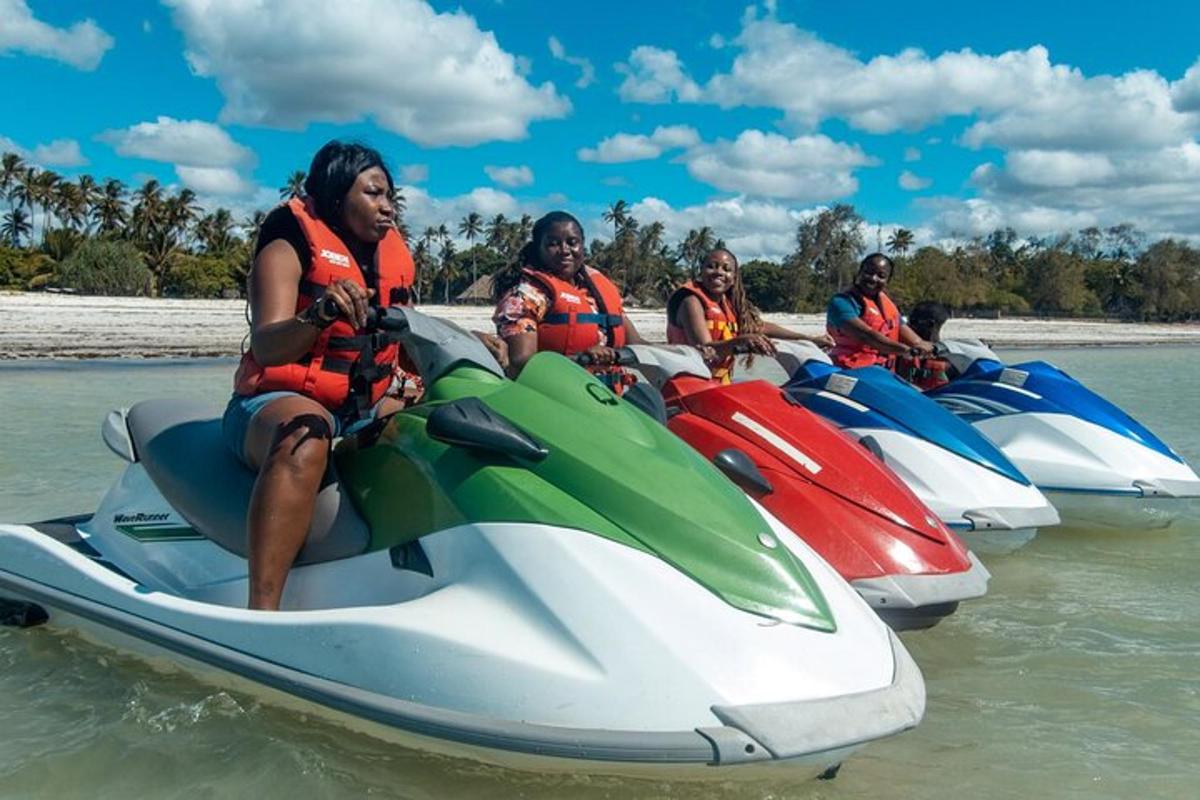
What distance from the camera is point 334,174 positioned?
289 centimetres

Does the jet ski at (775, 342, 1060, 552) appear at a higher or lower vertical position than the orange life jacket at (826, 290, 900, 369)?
lower

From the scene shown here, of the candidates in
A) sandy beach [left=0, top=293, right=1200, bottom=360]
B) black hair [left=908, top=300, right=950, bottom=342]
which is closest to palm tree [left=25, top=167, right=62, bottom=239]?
sandy beach [left=0, top=293, right=1200, bottom=360]

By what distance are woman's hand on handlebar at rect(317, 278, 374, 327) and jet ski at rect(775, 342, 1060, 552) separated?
255 centimetres

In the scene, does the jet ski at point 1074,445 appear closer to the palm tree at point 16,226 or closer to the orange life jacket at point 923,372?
the orange life jacket at point 923,372

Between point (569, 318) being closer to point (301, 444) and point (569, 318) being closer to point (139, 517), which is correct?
point (139, 517)

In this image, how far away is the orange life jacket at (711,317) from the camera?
5.23 m

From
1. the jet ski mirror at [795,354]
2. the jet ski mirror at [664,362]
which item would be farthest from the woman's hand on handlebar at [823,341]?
the jet ski mirror at [664,362]

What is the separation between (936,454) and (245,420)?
305cm

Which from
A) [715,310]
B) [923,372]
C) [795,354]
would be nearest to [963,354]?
[923,372]

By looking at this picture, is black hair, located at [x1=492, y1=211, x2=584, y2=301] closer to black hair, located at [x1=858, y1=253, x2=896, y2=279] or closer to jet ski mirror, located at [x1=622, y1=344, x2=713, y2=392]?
jet ski mirror, located at [x1=622, y1=344, x2=713, y2=392]

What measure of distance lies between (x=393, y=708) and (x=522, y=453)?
616 mm

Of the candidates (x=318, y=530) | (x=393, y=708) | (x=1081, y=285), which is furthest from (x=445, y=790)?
(x=1081, y=285)

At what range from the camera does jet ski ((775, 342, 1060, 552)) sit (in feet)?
14.4

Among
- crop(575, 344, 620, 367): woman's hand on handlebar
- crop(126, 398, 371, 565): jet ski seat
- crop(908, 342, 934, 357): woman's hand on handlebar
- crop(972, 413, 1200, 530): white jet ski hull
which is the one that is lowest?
crop(972, 413, 1200, 530): white jet ski hull
